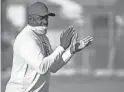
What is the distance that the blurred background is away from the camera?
5375mm

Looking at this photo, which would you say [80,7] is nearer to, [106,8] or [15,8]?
[106,8]

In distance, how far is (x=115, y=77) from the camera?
596cm

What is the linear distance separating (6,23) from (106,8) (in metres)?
1.38

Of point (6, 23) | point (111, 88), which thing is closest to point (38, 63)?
point (6, 23)

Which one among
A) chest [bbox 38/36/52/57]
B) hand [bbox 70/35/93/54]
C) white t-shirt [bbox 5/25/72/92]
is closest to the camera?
white t-shirt [bbox 5/25/72/92]

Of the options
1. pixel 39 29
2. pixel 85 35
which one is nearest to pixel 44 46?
pixel 39 29

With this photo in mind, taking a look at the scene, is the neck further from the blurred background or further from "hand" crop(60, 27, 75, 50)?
the blurred background

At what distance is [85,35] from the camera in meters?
5.60

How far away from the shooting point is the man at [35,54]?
191 centimetres

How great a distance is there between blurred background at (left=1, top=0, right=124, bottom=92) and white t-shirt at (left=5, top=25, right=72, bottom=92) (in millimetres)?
3177

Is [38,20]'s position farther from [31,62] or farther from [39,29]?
[31,62]

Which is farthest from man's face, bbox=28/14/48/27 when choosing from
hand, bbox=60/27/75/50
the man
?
hand, bbox=60/27/75/50

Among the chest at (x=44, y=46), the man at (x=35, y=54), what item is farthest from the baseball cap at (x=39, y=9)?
the chest at (x=44, y=46)

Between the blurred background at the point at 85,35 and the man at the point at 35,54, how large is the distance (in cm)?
317
